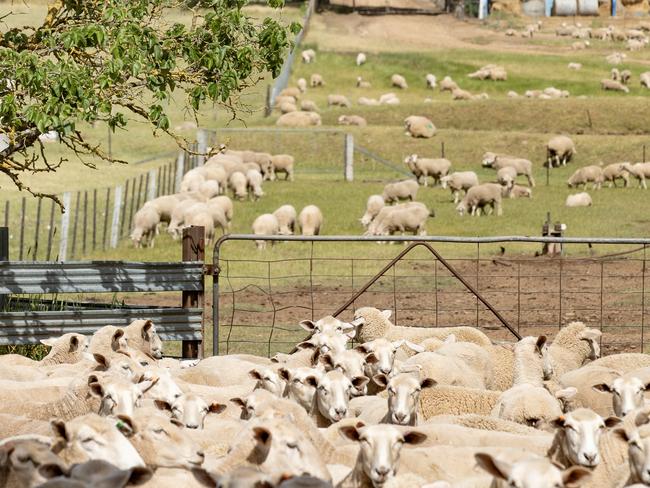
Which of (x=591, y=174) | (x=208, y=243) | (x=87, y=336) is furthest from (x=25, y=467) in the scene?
(x=591, y=174)

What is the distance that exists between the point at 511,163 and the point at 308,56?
87.7 feet

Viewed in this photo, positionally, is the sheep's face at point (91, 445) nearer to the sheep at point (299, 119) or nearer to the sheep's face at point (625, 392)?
the sheep's face at point (625, 392)

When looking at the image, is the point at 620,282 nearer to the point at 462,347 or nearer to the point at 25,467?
the point at 462,347

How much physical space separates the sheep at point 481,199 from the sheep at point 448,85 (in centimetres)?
2748

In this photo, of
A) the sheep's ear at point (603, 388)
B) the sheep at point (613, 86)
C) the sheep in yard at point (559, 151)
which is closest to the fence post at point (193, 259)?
the sheep's ear at point (603, 388)

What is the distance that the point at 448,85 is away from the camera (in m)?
59.8

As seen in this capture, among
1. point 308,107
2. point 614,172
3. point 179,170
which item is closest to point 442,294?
point 179,170

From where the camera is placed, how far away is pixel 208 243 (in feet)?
89.1

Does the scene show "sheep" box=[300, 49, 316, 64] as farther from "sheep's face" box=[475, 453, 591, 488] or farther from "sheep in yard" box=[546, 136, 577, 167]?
"sheep's face" box=[475, 453, 591, 488]

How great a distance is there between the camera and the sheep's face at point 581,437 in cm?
811

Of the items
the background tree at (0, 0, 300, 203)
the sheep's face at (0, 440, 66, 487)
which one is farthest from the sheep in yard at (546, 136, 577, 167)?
the sheep's face at (0, 440, 66, 487)

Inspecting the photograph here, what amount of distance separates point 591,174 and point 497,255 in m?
14.2

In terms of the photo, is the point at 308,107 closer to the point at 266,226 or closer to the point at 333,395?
A: the point at 266,226

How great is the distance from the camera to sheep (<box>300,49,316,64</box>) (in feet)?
211
